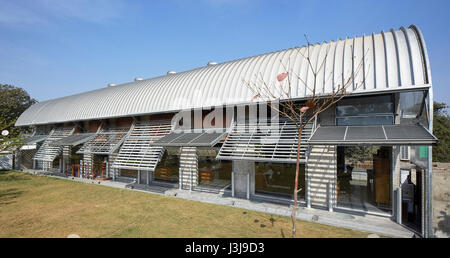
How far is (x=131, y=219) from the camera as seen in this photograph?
8.55m

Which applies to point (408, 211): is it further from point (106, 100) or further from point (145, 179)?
point (106, 100)

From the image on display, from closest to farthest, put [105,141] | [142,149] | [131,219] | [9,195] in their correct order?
[131,219] → [9,195] → [142,149] → [105,141]

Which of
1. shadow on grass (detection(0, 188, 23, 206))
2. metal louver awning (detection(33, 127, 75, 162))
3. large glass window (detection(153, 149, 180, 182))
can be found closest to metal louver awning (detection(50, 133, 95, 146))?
metal louver awning (detection(33, 127, 75, 162))

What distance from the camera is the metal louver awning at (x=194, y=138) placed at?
36.6 ft

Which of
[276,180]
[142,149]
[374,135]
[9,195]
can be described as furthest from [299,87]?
[9,195]

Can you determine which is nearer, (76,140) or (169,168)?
(169,168)

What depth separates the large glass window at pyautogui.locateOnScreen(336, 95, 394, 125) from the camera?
923 centimetres

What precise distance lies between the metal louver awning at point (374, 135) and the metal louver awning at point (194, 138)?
482cm

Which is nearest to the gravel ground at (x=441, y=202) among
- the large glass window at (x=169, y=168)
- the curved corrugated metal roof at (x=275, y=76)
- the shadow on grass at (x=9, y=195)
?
the curved corrugated metal roof at (x=275, y=76)

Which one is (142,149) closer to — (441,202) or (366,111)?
(366,111)

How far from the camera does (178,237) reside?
271 inches

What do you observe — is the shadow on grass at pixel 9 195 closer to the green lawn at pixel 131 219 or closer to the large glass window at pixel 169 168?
the green lawn at pixel 131 219

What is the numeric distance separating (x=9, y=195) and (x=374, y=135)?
1847cm
